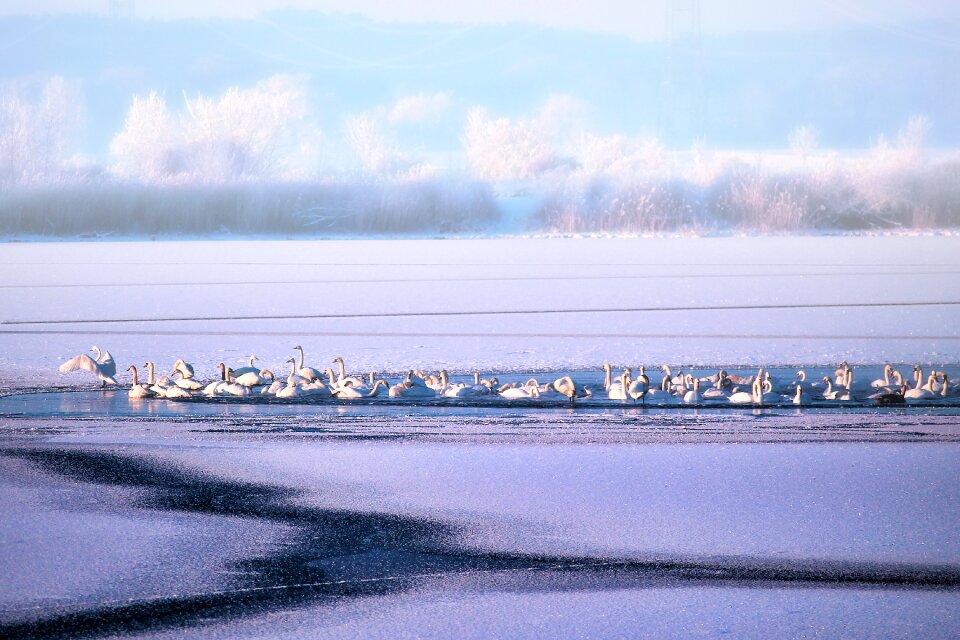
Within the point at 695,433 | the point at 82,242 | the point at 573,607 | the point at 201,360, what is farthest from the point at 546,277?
the point at 82,242

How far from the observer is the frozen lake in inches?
140

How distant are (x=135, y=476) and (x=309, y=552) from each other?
144cm

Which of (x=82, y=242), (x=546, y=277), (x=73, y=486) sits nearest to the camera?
(x=73, y=486)

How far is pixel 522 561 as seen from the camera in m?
4.02

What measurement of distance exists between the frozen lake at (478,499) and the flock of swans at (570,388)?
0.17 m

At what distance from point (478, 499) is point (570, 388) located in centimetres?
259

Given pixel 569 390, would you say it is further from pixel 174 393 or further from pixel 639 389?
pixel 174 393

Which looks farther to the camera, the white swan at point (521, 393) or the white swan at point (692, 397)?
the white swan at point (521, 393)

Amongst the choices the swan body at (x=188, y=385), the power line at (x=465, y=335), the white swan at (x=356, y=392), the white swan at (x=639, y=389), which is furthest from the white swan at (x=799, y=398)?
the swan body at (x=188, y=385)

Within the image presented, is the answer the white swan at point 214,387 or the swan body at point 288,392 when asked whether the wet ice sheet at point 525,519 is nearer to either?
the swan body at point 288,392

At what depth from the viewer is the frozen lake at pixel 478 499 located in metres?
3.56

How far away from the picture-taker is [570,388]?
24.3 feet

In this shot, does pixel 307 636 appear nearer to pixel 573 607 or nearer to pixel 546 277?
pixel 573 607

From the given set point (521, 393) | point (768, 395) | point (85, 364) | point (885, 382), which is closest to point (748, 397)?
point (768, 395)
